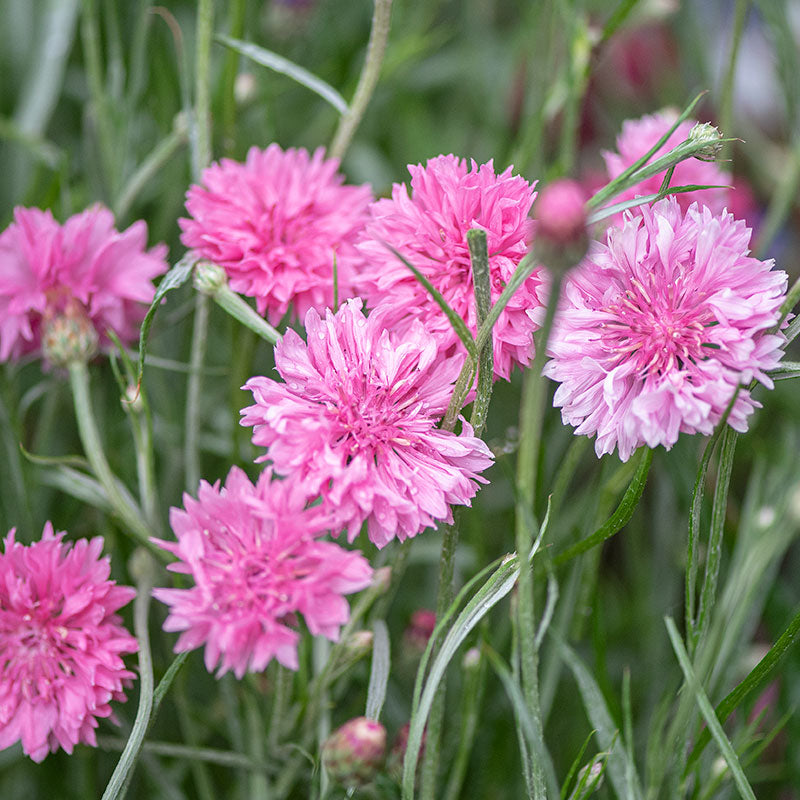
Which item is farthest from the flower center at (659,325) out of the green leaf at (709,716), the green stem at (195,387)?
the green stem at (195,387)

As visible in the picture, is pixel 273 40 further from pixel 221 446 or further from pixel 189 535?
pixel 189 535

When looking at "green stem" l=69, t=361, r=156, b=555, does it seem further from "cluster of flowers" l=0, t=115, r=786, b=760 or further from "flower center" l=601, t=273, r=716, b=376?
"flower center" l=601, t=273, r=716, b=376

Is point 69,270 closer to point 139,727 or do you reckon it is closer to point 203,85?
point 203,85

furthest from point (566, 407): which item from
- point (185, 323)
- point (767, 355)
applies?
point (185, 323)

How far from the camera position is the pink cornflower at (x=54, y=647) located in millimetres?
368

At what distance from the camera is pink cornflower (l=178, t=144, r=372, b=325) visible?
412mm

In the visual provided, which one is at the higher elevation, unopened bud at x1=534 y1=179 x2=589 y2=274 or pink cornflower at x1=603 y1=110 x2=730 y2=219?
pink cornflower at x1=603 y1=110 x2=730 y2=219

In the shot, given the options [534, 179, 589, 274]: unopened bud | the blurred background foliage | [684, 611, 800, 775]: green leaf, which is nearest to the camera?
[534, 179, 589, 274]: unopened bud

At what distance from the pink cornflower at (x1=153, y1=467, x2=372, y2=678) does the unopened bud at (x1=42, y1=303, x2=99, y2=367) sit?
144 millimetres

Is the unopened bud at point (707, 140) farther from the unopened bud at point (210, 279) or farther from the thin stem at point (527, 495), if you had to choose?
the unopened bud at point (210, 279)

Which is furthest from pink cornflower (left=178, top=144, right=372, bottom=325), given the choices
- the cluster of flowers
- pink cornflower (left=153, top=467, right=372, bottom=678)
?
pink cornflower (left=153, top=467, right=372, bottom=678)

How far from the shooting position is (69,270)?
1.47ft

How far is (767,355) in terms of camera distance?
34cm

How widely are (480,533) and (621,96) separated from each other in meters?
0.60
